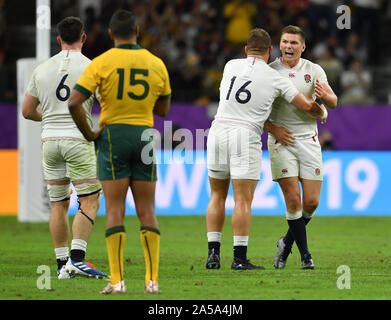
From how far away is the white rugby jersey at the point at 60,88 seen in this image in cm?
929

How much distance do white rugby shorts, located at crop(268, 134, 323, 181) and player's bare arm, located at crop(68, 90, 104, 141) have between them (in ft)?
9.48

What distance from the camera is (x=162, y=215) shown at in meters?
17.7

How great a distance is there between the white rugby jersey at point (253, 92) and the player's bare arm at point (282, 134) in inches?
11.6

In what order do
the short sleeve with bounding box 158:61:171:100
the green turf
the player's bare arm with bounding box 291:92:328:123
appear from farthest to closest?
the player's bare arm with bounding box 291:92:328:123 < the green turf < the short sleeve with bounding box 158:61:171:100

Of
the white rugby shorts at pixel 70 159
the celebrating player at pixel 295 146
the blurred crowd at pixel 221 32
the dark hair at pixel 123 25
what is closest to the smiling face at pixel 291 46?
the celebrating player at pixel 295 146

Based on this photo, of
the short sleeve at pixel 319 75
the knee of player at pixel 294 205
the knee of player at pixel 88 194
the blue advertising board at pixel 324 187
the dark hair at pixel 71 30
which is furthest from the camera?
the blue advertising board at pixel 324 187

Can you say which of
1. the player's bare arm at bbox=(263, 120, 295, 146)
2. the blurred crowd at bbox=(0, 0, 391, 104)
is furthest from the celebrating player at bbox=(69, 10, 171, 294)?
the blurred crowd at bbox=(0, 0, 391, 104)

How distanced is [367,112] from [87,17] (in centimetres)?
684

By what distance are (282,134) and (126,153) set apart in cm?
288

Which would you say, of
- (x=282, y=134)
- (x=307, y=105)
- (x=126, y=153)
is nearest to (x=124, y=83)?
(x=126, y=153)

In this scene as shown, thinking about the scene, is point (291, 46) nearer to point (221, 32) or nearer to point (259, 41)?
point (259, 41)

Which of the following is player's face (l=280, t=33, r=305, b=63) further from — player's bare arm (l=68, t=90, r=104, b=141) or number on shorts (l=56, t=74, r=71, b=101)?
player's bare arm (l=68, t=90, r=104, b=141)

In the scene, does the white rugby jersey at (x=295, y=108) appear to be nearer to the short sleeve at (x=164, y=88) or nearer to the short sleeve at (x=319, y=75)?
the short sleeve at (x=319, y=75)

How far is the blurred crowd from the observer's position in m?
20.8
